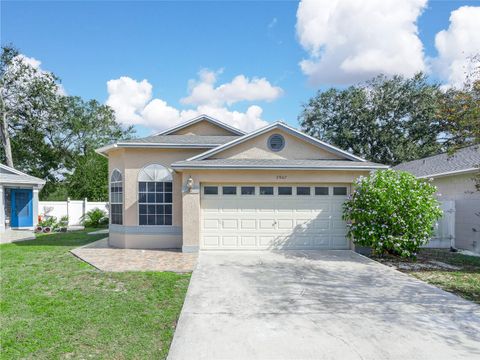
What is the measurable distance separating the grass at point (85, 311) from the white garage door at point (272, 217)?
142 inches

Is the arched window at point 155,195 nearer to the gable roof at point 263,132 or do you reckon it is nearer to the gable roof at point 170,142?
the gable roof at point 170,142

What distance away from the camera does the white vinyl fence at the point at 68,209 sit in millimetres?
22844

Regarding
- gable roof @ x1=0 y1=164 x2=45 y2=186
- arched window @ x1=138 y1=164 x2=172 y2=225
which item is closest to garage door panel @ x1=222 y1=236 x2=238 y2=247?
arched window @ x1=138 y1=164 x2=172 y2=225

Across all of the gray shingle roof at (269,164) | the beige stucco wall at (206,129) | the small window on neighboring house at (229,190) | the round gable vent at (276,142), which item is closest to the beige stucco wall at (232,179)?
the small window on neighboring house at (229,190)

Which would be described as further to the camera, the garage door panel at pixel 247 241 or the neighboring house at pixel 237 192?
the garage door panel at pixel 247 241

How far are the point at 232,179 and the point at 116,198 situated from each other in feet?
16.4

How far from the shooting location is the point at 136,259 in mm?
10234

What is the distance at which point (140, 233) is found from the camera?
12.3 metres

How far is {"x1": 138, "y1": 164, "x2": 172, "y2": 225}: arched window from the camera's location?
12.3 metres

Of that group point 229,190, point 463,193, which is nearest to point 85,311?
point 229,190

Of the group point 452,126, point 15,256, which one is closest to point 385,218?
point 452,126

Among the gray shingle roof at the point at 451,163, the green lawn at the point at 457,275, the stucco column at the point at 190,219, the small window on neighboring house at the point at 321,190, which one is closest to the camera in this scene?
the green lawn at the point at 457,275

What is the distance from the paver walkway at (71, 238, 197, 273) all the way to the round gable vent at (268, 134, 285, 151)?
16.2ft

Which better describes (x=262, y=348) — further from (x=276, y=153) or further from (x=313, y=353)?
(x=276, y=153)
